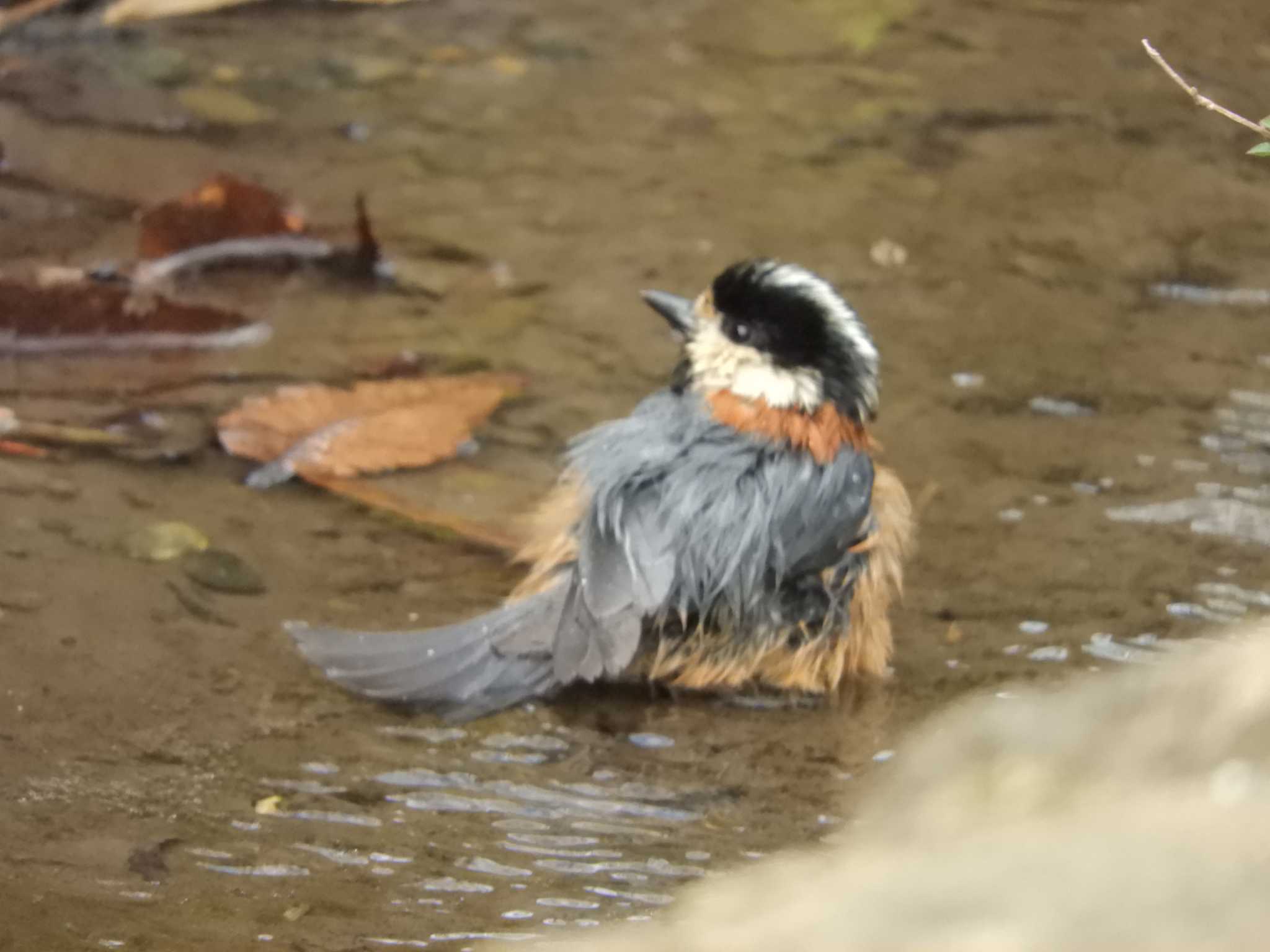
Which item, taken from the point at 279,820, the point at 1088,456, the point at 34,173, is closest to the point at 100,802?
the point at 279,820

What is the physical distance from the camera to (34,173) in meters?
5.11

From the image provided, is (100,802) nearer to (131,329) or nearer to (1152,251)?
(131,329)

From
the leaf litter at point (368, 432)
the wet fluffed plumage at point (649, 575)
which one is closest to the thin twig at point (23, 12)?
the leaf litter at point (368, 432)

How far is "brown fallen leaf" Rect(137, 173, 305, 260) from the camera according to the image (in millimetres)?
4629

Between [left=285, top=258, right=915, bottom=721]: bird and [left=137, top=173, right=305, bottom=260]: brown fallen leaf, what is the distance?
174 centimetres

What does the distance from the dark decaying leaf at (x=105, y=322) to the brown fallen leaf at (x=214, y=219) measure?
331 mm

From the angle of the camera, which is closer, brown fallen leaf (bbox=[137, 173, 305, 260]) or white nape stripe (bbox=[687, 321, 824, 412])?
white nape stripe (bbox=[687, 321, 824, 412])

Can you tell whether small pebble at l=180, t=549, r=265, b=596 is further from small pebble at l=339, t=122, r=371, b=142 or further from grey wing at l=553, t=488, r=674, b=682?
small pebble at l=339, t=122, r=371, b=142

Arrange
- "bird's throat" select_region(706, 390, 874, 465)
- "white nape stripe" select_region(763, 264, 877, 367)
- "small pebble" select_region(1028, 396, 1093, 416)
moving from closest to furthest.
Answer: "bird's throat" select_region(706, 390, 874, 465), "white nape stripe" select_region(763, 264, 877, 367), "small pebble" select_region(1028, 396, 1093, 416)

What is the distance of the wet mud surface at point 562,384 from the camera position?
2.53 metres

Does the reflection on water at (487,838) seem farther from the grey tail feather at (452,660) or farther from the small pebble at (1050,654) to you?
the small pebble at (1050,654)

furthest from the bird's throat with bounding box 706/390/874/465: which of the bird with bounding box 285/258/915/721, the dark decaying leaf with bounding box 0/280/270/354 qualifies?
the dark decaying leaf with bounding box 0/280/270/354

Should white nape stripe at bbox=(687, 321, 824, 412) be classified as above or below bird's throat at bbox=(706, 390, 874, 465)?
above

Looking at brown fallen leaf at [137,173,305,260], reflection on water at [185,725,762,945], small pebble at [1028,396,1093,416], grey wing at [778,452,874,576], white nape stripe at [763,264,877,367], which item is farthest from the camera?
brown fallen leaf at [137,173,305,260]
